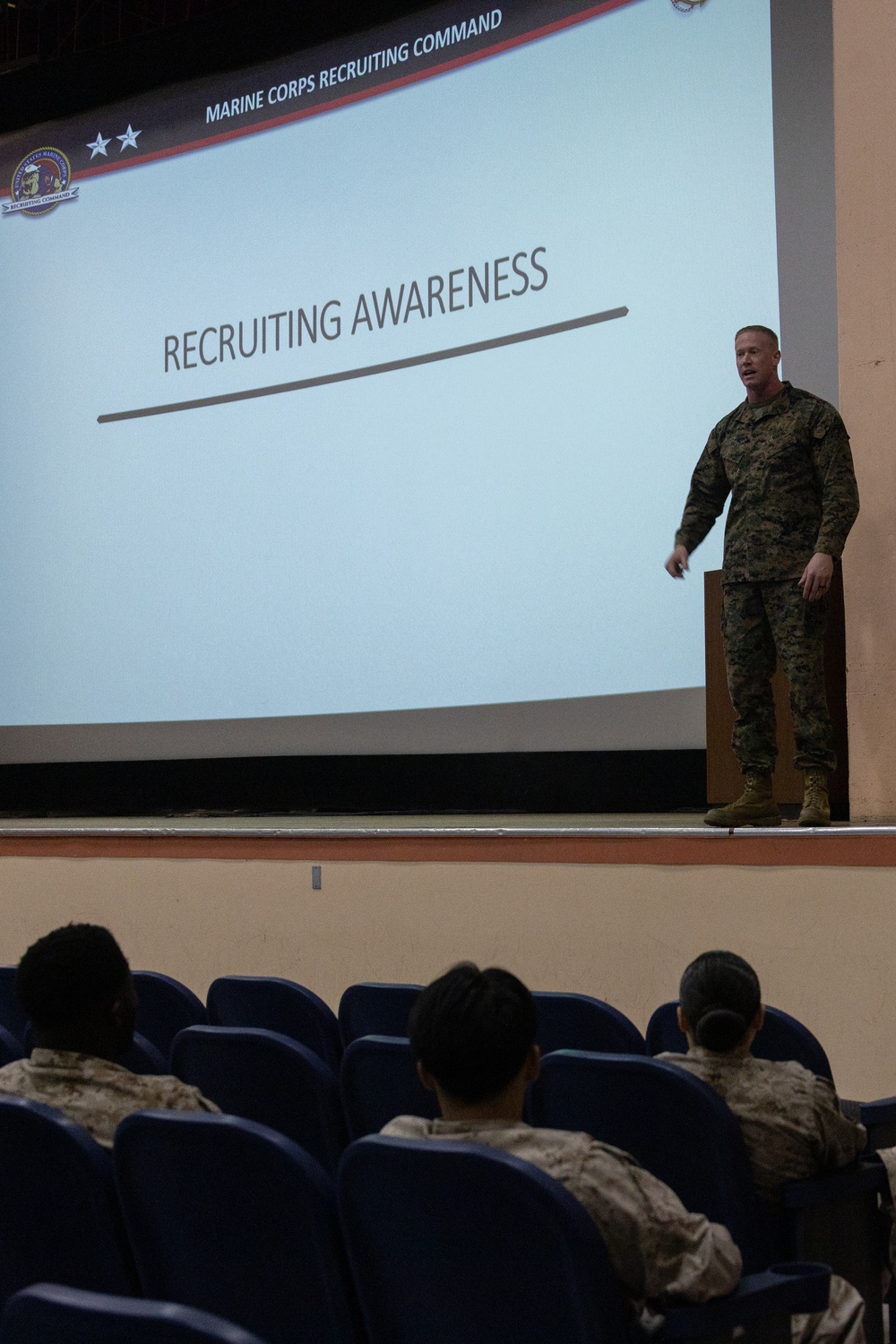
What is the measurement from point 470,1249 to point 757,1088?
0.69 meters

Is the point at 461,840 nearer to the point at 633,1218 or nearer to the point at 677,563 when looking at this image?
the point at 677,563

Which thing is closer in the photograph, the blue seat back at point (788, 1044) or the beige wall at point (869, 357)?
the blue seat back at point (788, 1044)

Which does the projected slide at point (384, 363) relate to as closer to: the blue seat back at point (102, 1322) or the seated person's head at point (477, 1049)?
the seated person's head at point (477, 1049)

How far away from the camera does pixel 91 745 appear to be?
18.8 feet

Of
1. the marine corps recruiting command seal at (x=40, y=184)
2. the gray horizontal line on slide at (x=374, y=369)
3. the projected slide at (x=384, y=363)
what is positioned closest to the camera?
the projected slide at (x=384, y=363)

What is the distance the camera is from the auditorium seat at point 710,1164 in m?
1.60

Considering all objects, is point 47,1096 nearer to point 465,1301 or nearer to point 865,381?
point 465,1301

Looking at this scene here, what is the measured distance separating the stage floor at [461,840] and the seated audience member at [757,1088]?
136 centimetres

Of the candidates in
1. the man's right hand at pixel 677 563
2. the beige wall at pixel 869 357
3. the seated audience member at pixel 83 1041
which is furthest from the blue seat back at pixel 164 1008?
the beige wall at pixel 869 357

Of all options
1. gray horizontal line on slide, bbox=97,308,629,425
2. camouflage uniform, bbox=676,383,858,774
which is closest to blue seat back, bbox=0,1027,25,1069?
camouflage uniform, bbox=676,383,858,774

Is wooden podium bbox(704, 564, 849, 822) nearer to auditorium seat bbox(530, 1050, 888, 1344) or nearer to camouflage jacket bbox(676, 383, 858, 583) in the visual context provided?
camouflage jacket bbox(676, 383, 858, 583)

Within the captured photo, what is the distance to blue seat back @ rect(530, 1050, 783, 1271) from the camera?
5.24ft

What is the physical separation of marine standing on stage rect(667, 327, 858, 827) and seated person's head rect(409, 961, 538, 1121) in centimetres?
214

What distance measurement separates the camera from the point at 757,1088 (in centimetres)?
176
